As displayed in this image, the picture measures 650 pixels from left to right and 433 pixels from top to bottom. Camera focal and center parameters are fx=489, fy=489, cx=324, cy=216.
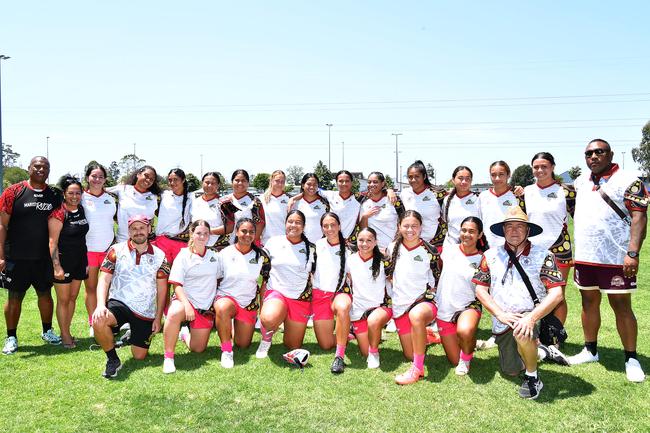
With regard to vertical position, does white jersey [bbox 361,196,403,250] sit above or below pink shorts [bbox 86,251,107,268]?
above

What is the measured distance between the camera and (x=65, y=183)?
6113 millimetres

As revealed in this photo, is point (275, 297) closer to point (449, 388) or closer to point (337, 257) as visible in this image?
point (337, 257)

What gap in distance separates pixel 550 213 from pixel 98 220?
5559 mm

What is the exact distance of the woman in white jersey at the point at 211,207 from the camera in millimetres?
6824

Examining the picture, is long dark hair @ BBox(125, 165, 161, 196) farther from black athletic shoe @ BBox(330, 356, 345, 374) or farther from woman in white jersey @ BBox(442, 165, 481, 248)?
woman in white jersey @ BBox(442, 165, 481, 248)

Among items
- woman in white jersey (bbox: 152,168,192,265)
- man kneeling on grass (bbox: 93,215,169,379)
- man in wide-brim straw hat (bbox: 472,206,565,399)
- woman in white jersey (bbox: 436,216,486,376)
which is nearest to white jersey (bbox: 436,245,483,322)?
woman in white jersey (bbox: 436,216,486,376)

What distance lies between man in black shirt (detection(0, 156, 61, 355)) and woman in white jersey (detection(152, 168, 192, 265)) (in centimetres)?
140

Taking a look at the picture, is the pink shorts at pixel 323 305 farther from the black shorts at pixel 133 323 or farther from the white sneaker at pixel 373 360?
the black shorts at pixel 133 323

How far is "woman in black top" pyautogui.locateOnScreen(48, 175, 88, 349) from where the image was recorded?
580 cm

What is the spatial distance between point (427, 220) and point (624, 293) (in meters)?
2.44

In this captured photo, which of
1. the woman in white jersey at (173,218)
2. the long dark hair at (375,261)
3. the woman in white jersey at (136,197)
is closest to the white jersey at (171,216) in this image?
the woman in white jersey at (173,218)

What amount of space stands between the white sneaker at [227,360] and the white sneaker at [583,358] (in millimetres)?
3595

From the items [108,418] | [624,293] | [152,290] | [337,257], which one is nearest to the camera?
[108,418]

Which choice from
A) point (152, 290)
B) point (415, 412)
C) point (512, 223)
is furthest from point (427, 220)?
point (152, 290)
